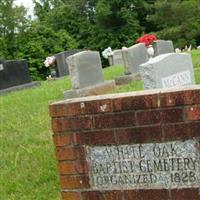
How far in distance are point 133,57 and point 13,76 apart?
18.0ft

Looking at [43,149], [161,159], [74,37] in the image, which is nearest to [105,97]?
[161,159]

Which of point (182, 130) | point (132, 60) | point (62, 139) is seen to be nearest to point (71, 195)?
point (62, 139)

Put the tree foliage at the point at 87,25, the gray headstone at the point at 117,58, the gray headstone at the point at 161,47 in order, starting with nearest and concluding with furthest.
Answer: the gray headstone at the point at 161,47, the gray headstone at the point at 117,58, the tree foliage at the point at 87,25

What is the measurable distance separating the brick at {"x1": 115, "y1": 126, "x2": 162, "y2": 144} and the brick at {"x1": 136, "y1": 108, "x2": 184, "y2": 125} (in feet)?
0.15

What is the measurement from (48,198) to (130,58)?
879 cm

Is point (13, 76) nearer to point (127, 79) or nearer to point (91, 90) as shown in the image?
point (127, 79)

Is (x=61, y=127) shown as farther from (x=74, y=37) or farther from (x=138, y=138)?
(x=74, y=37)

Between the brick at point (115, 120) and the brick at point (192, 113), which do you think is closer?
the brick at point (192, 113)

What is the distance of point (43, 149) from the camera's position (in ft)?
19.4

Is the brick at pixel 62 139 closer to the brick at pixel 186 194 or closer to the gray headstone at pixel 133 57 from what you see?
the brick at pixel 186 194

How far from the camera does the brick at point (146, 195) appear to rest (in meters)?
3.59

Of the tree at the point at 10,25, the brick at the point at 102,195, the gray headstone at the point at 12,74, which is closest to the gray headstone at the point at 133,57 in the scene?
the gray headstone at the point at 12,74

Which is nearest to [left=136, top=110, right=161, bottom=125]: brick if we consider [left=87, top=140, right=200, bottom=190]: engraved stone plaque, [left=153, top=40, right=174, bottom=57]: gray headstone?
[left=87, top=140, right=200, bottom=190]: engraved stone plaque

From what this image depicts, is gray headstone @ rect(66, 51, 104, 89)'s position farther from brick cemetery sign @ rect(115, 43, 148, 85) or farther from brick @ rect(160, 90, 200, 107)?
brick @ rect(160, 90, 200, 107)
